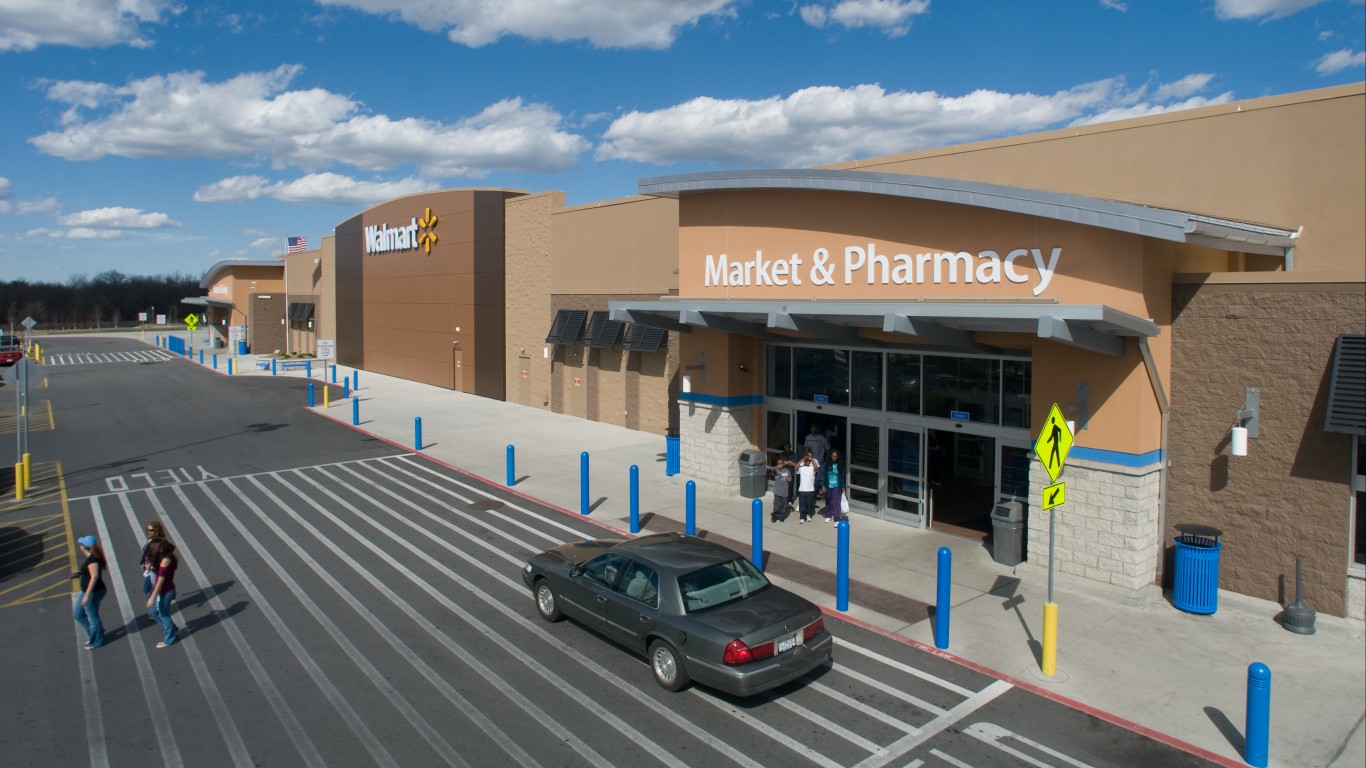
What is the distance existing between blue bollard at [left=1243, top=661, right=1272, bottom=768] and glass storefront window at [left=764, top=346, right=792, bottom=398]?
1136 cm

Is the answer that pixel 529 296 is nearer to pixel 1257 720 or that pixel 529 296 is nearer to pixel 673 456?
pixel 673 456

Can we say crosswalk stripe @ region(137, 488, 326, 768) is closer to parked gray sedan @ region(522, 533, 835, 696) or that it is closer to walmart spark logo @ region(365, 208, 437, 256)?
parked gray sedan @ region(522, 533, 835, 696)

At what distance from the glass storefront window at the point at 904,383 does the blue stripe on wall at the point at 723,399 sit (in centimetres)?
347

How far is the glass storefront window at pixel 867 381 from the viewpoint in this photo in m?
16.5

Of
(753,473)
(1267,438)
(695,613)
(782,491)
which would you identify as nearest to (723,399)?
(753,473)

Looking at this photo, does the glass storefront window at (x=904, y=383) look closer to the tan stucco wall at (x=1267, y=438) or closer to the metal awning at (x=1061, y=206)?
the metal awning at (x=1061, y=206)

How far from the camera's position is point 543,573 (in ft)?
37.0

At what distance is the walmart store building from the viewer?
1107 centimetres

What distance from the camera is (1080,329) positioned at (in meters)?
11.3

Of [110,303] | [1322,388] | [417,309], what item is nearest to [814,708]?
[1322,388]

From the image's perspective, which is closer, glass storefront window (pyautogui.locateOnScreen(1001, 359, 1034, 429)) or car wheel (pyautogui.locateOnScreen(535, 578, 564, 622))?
car wheel (pyautogui.locateOnScreen(535, 578, 564, 622))

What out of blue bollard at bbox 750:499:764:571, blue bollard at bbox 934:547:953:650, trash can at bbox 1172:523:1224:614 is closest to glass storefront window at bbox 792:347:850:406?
blue bollard at bbox 750:499:764:571

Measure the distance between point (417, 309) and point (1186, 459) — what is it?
35474mm

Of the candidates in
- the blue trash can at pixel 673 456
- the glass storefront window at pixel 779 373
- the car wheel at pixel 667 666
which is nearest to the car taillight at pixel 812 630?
the car wheel at pixel 667 666
